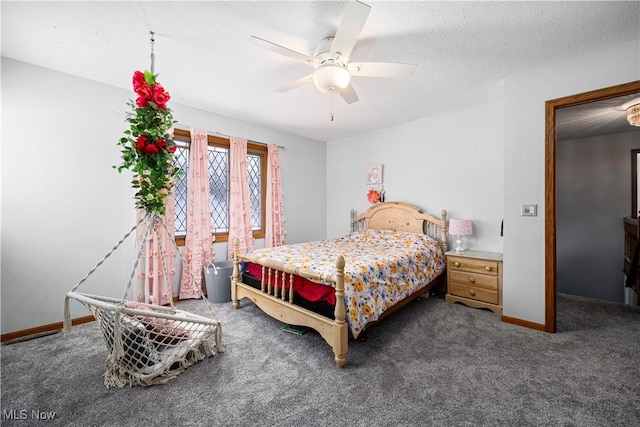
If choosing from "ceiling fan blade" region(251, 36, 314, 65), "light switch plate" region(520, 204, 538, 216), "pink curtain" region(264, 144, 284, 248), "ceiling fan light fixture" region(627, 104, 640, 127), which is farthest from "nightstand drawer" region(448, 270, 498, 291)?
"ceiling fan blade" region(251, 36, 314, 65)

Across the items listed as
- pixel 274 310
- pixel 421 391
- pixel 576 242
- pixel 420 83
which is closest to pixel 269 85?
pixel 420 83

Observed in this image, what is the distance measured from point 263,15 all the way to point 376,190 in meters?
3.28

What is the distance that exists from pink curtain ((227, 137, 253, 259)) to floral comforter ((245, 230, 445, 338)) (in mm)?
973

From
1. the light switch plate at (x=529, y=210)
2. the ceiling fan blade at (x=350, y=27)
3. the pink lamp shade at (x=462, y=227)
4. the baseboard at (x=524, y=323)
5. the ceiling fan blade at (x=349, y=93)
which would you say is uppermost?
the ceiling fan blade at (x=350, y=27)

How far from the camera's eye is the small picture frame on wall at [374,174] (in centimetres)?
462

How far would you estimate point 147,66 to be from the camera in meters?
2.61

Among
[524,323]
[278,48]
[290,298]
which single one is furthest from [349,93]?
[524,323]

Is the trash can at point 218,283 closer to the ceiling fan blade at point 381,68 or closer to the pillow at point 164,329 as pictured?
the pillow at point 164,329

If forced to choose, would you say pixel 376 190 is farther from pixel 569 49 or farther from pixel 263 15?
pixel 263 15

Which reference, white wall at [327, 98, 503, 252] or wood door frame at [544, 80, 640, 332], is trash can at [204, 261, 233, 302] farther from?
wood door frame at [544, 80, 640, 332]

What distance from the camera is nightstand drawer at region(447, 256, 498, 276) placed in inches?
122

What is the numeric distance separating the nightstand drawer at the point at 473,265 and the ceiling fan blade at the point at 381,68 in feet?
7.56

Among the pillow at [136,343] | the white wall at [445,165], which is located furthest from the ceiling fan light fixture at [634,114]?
the pillow at [136,343]

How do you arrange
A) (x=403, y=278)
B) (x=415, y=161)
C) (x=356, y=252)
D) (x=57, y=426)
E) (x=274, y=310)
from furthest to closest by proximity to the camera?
(x=415, y=161) → (x=356, y=252) → (x=403, y=278) → (x=274, y=310) → (x=57, y=426)
